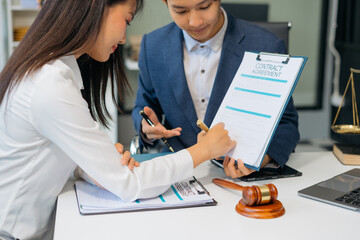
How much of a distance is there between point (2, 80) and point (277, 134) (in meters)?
0.91

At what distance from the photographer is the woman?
1.12m

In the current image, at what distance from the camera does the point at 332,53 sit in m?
4.49

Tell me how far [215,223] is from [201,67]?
88 cm

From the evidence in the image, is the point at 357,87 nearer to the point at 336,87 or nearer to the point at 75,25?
the point at 336,87

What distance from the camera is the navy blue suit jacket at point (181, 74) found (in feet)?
5.75

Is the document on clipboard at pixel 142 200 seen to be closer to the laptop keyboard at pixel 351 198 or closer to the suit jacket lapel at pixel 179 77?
the laptop keyboard at pixel 351 198

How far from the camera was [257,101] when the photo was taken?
4.40 ft

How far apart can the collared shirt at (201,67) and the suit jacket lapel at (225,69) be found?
64 millimetres

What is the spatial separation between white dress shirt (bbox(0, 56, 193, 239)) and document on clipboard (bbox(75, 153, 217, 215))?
0.08 ft

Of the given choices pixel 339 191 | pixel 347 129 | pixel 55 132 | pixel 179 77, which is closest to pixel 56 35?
pixel 55 132

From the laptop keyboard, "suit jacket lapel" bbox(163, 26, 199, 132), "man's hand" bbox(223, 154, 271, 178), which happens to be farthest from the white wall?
the laptop keyboard

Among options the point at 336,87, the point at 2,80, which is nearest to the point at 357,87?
the point at 336,87

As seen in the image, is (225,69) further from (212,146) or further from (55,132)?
(55,132)

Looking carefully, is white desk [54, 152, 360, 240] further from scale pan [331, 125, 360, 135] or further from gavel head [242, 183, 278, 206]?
scale pan [331, 125, 360, 135]
